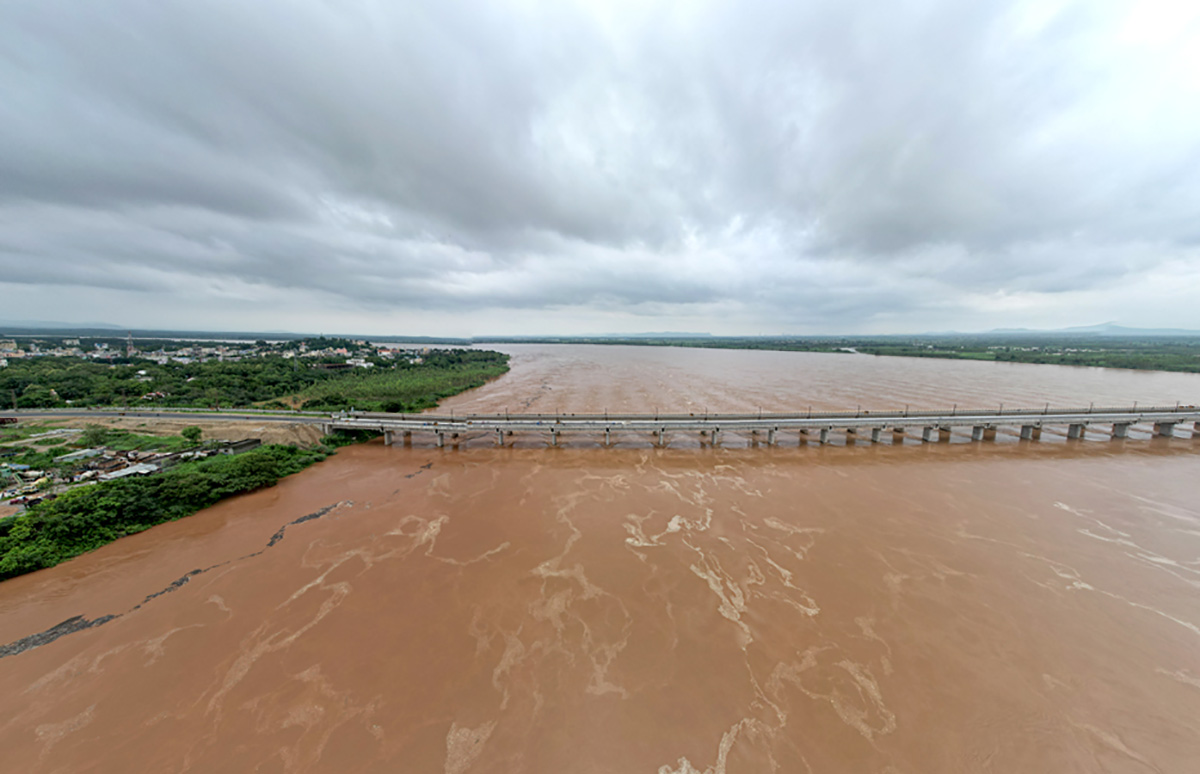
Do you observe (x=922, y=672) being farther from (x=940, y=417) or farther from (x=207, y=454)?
(x=207, y=454)

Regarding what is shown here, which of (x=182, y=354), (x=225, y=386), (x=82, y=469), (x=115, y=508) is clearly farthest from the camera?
(x=182, y=354)

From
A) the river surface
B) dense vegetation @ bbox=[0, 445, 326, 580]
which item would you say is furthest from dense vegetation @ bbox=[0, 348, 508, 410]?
the river surface

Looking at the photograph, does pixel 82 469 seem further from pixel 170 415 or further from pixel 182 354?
pixel 182 354

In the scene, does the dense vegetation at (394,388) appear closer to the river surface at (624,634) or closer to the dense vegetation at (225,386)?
the dense vegetation at (225,386)

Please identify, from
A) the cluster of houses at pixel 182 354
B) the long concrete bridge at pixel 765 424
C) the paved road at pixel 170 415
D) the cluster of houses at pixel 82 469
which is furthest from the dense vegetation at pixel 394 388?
the cluster of houses at pixel 82 469

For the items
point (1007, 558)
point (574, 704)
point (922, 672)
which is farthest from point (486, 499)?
point (1007, 558)

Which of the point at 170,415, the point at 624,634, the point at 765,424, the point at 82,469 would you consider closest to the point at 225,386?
the point at 170,415
